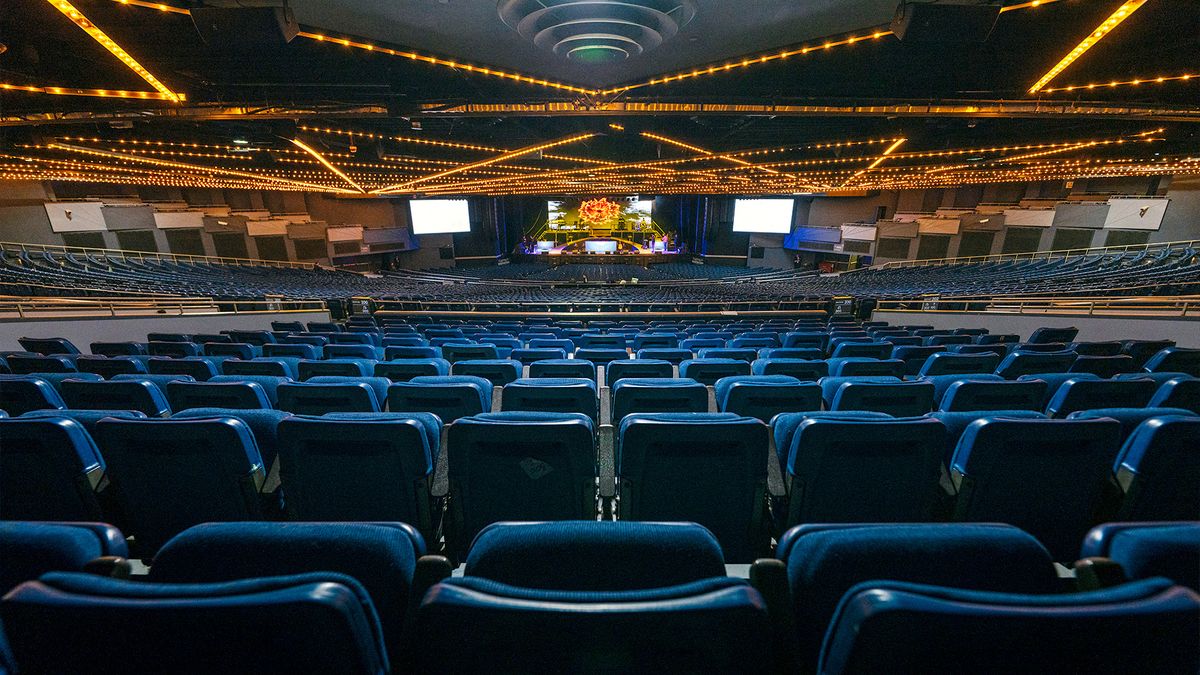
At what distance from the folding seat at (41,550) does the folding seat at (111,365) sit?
427cm

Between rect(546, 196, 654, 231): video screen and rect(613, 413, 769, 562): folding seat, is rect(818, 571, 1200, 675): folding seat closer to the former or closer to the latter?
rect(613, 413, 769, 562): folding seat

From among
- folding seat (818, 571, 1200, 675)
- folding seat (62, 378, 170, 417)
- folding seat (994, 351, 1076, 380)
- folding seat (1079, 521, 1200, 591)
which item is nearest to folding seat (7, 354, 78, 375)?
folding seat (62, 378, 170, 417)

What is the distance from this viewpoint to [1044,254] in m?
23.2

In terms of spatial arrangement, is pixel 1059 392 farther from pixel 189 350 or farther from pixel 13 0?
pixel 13 0

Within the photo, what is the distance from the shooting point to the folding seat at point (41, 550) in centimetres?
112

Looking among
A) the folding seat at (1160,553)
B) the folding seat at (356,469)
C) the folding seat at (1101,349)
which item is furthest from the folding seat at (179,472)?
the folding seat at (1101,349)

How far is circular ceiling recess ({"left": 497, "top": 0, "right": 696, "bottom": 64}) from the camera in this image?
541 centimetres

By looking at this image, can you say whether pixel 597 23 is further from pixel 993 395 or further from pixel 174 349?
pixel 174 349

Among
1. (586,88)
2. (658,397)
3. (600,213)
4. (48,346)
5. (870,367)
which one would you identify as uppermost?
(586,88)

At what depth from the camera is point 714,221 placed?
3866cm

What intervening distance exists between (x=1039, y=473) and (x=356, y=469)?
121 inches

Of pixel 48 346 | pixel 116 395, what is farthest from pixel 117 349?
pixel 116 395

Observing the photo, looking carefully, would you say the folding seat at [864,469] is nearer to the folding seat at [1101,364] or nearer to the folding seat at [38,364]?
the folding seat at [1101,364]

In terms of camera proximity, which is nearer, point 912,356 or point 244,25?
point 912,356
